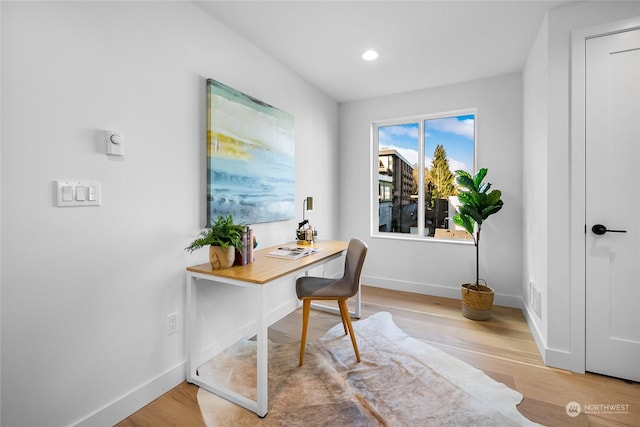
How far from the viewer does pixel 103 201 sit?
152cm

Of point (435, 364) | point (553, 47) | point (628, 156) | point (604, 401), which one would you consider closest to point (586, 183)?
point (628, 156)

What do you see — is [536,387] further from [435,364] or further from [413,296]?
[413,296]

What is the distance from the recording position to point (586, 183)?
1988 millimetres

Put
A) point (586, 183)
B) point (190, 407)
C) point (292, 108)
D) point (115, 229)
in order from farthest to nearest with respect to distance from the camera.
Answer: point (292, 108)
point (586, 183)
point (190, 407)
point (115, 229)

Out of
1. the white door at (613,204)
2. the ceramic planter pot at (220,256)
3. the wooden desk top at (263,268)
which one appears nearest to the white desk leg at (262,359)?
the wooden desk top at (263,268)

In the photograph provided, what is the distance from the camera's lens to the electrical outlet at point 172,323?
185 cm

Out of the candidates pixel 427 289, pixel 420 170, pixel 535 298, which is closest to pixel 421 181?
pixel 420 170

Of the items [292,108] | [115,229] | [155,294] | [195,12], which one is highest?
[195,12]

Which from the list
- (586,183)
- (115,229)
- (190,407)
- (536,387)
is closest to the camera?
(115,229)

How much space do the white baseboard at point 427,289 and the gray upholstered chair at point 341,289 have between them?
170 cm

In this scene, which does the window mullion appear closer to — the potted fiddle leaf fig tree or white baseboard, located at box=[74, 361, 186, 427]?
the potted fiddle leaf fig tree

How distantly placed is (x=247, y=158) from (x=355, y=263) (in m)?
1.18

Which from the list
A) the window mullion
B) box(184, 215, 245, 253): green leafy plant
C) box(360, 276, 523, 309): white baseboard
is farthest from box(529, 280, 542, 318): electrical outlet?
box(184, 215, 245, 253): green leafy plant

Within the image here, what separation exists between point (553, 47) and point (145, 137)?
2.73 m
